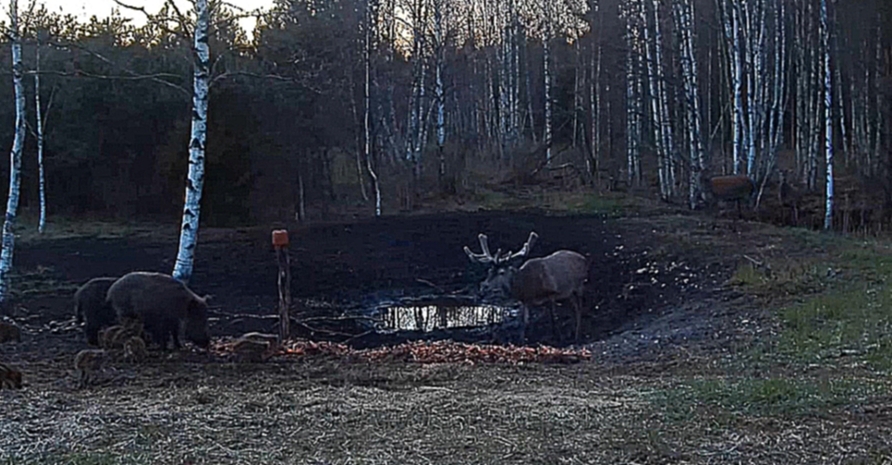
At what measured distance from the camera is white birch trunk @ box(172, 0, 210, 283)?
1080 centimetres

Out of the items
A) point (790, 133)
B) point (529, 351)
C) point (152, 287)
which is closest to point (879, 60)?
point (790, 133)

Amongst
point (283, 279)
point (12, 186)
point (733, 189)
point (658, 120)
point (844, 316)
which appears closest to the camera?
point (844, 316)

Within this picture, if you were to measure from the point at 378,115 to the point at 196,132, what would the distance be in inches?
752

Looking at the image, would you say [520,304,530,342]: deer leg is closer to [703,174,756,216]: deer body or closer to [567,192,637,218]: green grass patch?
[703,174,756,216]: deer body

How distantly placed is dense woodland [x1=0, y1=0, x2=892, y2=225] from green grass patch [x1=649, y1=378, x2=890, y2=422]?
1420 cm

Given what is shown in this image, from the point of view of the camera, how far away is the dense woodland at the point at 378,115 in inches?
926

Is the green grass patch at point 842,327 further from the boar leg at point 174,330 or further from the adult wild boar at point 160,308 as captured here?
the boar leg at point 174,330

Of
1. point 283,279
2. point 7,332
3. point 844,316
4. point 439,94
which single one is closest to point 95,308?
point 7,332

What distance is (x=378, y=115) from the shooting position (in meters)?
29.9

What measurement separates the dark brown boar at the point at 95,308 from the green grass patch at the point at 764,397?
5867mm

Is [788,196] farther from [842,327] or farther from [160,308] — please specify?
[160,308]

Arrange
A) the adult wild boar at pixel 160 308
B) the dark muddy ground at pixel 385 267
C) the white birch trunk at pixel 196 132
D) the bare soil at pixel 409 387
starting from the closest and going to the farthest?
the bare soil at pixel 409 387
the adult wild boar at pixel 160 308
the white birch trunk at pixel 196 132
the dark muddy ground at pixel 385 267

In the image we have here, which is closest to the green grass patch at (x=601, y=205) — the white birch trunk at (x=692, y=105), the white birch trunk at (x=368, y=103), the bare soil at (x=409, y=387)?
the white birch trunk at (x=692, y=105)

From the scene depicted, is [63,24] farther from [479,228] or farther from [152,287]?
[152,287]
